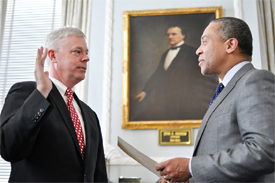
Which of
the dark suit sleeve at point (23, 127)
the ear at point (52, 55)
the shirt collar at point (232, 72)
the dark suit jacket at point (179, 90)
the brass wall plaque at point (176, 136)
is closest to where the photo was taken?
the dark suit sleeve at point (23, 127)

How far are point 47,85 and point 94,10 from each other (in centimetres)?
342

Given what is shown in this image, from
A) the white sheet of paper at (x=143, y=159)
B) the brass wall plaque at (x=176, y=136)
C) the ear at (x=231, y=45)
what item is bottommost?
the white sheet of paper at (x=143, y=159)

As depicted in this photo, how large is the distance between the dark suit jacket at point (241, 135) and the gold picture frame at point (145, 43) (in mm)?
2563

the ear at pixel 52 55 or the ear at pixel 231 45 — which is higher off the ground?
the ear at pixel 52 55

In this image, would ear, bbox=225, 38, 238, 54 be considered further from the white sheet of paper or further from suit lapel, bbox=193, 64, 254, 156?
the white sheet of paper

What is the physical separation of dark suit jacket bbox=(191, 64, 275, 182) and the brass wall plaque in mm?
2436

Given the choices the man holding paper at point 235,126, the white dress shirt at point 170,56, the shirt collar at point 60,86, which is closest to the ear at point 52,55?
the shirt collar at point 60,86

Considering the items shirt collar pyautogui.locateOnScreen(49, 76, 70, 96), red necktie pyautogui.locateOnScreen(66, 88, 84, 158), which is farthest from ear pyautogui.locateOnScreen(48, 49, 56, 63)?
red necktie pyautogui.locateOnScreen(66, 88, 84, 158)

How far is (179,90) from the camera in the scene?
459 centimetres

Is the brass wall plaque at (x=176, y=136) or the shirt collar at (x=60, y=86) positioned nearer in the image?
the shirt collar at (x=60, y=86)

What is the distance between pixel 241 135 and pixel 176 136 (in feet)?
8.76

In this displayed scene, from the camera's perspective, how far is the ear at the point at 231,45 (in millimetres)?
2123

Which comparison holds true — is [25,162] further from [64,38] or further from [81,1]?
[81,1]

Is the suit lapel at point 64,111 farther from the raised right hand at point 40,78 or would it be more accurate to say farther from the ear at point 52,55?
the ear at point 52,55
